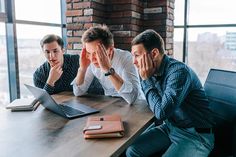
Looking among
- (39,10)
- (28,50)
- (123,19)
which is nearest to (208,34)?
(123,19)

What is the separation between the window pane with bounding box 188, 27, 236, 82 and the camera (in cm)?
310

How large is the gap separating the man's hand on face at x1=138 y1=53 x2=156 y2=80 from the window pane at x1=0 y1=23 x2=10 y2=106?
1449 millimetres

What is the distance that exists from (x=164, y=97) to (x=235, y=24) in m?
2.11

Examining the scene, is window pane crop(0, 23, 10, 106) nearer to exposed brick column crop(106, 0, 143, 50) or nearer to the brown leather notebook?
exposed brick column crop(106, 0, 143, 50)

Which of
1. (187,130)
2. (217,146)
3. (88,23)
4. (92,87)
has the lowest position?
(217,146)

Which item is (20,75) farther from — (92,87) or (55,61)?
(92,87)

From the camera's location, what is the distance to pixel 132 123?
1316mm

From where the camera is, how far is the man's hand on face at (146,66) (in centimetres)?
153

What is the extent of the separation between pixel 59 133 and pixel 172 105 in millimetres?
565

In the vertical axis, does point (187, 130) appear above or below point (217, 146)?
above

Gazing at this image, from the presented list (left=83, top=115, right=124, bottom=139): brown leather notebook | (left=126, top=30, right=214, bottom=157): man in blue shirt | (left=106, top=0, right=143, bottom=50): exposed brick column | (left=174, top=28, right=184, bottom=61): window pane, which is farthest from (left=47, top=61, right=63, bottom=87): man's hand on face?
(left=174, top=28, right=184, bottom=61): window pane

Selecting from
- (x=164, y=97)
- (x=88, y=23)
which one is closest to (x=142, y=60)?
(x=164, y=97)

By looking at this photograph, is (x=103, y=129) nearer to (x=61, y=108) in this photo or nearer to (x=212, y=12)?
(x=61, y=108)

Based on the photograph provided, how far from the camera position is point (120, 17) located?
113 inches
